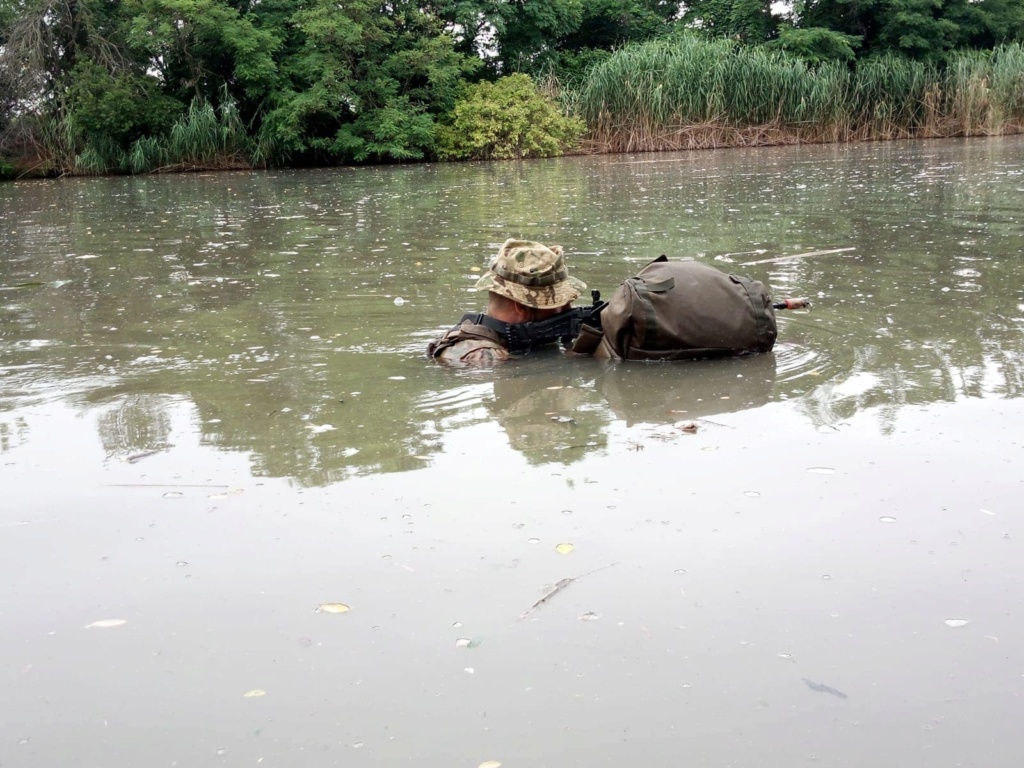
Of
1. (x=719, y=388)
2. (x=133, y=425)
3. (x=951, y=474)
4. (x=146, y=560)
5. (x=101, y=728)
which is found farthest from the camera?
(x=719, y=388)

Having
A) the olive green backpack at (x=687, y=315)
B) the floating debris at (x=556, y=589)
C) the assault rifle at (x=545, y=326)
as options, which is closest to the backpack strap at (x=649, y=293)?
the olive green backpack at (x=687, y=315)

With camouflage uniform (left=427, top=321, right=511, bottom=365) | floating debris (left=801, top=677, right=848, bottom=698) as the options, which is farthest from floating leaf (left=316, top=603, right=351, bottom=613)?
camouflage uniform (left=427, top=321, right=511, bottom=365)

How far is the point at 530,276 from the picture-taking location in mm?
5359

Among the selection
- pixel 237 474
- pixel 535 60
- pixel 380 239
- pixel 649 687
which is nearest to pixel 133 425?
pixel 237 474

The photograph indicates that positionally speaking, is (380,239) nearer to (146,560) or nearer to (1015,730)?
(146,560)

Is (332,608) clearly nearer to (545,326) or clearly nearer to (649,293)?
(649,293)

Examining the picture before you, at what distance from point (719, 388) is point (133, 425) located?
261 centimetres

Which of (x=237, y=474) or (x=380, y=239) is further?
(x=380, y=239)

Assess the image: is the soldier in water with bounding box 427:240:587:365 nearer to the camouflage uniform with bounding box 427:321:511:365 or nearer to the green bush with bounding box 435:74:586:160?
the camouflage uniform with bounding box 427:321:511:365

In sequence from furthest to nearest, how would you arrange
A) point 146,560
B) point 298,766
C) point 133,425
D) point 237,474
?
point 133,425 → point 237,474 → point 146,560 → point 298,766

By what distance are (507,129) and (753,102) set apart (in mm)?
6182

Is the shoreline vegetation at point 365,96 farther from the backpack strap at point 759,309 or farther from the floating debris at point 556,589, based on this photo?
the floating debris at point 556,589

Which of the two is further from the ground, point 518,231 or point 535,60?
point 535,60

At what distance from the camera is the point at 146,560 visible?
3.15 metres
